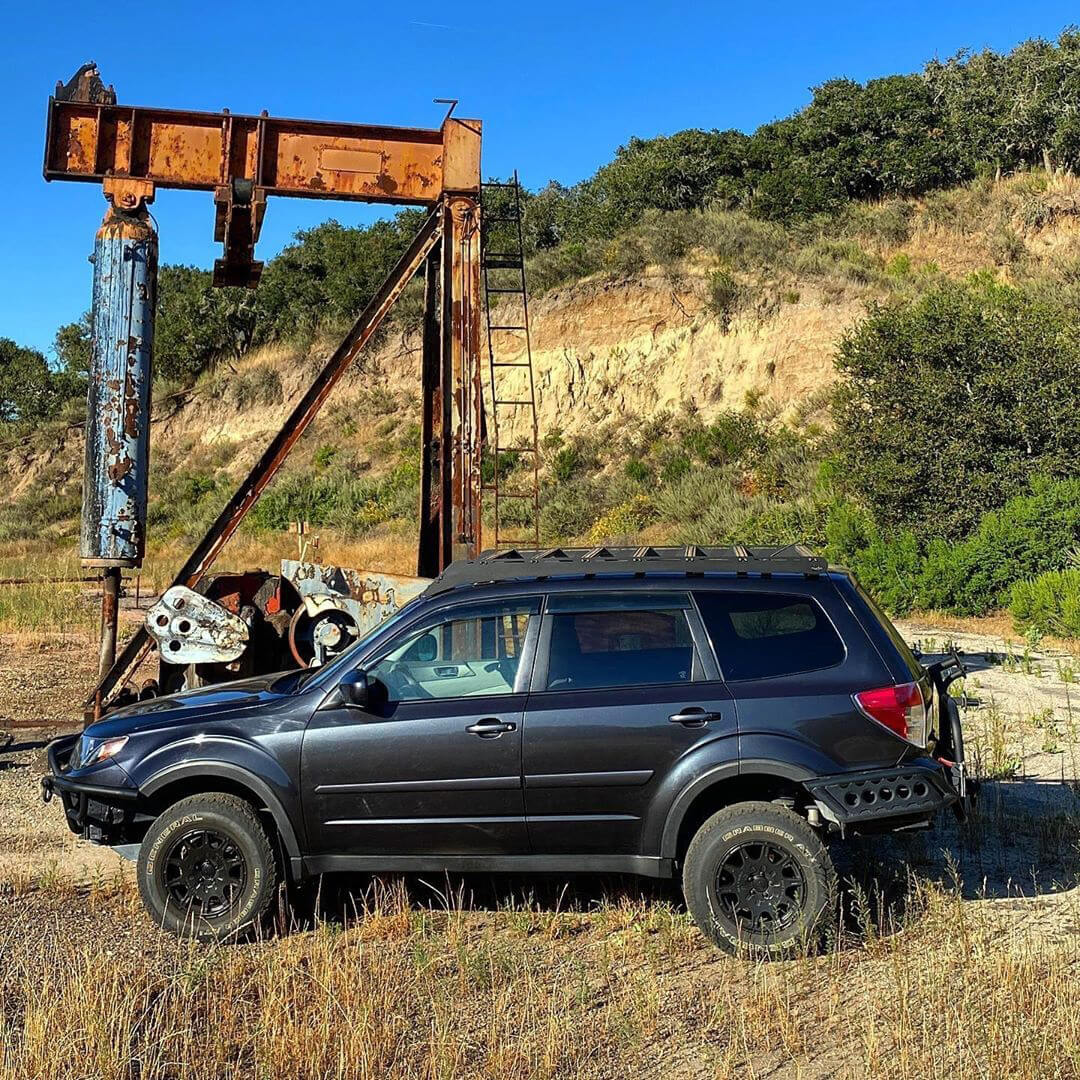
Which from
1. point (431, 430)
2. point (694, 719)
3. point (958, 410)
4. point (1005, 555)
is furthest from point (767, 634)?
point (958, 410)

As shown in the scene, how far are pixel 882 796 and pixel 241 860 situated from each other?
9.98 feet

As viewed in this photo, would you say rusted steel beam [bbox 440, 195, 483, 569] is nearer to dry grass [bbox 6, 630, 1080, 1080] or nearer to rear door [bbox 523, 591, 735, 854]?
dry grass [bbox 6, 630, 1080, 1080]

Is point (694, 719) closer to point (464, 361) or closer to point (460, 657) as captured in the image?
point (460, 657)

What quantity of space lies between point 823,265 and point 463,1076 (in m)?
30.0

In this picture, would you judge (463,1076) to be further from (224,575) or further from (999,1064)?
(224,575)

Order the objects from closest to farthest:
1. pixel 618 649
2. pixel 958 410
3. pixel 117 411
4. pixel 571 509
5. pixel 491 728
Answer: pixel 491 728 < pixel 618 649 < pixel 117 411 < pixel 958 410 < pixel 571 509

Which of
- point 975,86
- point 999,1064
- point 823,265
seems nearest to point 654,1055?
point 999,1064

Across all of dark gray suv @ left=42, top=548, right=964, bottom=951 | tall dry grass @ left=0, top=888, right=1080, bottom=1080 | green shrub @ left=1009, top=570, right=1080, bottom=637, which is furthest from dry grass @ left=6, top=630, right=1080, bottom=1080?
green shrub @ left=1009, top=570, right=1080, bottom=637

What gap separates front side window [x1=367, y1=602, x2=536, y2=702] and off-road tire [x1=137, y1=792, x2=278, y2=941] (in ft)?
3.08

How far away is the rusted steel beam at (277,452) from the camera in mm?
10250

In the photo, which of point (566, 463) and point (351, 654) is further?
point (566, 463)

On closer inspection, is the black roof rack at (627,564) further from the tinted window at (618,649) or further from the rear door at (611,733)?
the rear door at (611,733)

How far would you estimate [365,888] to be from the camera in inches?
242

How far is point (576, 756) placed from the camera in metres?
5.41
